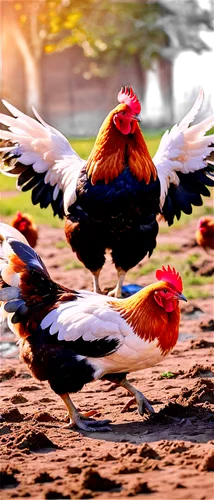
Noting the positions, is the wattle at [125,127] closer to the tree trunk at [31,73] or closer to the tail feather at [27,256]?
the tail feather at [27,256]

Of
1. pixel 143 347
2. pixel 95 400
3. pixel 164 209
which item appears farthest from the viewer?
pixel 164 209

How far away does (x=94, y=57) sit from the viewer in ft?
89.6

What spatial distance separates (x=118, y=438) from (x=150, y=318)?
0.74 meters

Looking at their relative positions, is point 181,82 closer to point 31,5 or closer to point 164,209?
point 31,5

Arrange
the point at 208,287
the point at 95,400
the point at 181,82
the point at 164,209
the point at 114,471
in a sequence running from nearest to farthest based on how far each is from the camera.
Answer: the point at 114,471, the point at 95,400, the point at 164,209, the point at 208,287, the point at 181,82

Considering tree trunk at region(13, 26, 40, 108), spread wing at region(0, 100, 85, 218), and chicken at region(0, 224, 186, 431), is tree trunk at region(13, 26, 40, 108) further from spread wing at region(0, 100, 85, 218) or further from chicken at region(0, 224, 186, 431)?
chicken at region(0, 224, 186, 431)

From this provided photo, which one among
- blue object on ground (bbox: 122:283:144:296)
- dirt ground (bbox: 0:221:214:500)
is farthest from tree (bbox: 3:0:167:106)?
dirt ground (bbox: 0:221:214:500)

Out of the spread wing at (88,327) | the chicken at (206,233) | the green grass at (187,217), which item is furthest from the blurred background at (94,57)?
the spread wing at (88,327)

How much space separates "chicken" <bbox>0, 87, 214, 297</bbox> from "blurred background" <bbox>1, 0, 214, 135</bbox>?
1753 cm

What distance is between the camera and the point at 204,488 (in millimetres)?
4504

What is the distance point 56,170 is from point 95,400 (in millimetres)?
2395

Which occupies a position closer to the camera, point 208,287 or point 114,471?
point 114,471

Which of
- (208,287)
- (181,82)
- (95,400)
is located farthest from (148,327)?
(181,82)

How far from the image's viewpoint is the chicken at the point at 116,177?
7.65 meters
